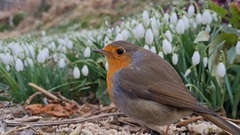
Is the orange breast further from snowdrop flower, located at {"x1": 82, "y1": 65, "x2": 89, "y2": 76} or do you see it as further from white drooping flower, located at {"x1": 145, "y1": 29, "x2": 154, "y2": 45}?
snowdrop flower, located at {"x1": 82, "y1": 65, "x2": 89, "y2": 76}

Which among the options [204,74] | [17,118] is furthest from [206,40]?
[17,118]

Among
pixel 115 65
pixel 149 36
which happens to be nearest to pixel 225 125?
pixel 115 65

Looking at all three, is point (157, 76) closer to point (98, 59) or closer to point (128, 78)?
point (128, 78)

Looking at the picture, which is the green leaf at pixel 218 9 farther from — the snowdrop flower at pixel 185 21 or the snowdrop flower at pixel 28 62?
the snowdrop flower at pixel 28 62

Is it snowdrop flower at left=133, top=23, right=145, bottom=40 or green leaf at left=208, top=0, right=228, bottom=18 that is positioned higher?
green leaf at left=208, top=0, right=228, bottom=18

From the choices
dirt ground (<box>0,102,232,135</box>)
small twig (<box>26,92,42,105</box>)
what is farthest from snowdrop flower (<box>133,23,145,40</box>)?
small twig (<box>26,92,42,105</box>)

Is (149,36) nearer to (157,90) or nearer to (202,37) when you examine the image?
(202,37)
